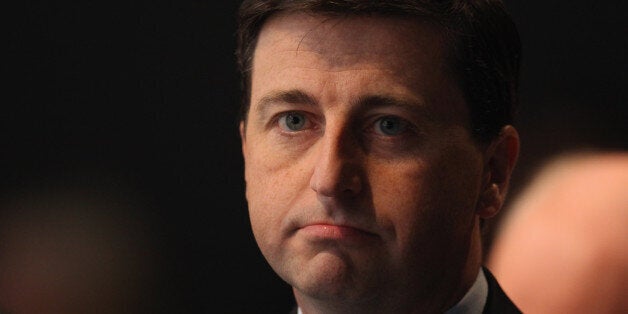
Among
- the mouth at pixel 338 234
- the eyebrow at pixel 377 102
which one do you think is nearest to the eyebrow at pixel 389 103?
the eyebrow at pixel 377 102

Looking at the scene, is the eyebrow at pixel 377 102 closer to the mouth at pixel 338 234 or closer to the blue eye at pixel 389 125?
the blue eye at pixel 389 125

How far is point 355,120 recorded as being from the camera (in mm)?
2076

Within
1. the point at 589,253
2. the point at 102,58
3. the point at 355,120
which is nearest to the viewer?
the point at 355,120

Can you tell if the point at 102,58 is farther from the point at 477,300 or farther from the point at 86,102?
the point at 477,300

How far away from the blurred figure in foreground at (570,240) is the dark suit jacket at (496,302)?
0.25m

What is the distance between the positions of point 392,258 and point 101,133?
1.03 metres

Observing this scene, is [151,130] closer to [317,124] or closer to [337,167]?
[317,124]

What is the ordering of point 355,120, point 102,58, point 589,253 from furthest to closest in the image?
1. point 102,58
2. point 589,253
3. point 355,120

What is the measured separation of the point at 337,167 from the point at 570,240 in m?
0.81

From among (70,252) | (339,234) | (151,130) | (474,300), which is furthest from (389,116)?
(70,252)

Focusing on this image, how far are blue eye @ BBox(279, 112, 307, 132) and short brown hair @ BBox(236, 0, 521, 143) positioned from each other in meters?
0.18

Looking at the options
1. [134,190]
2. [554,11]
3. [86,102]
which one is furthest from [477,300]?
[86,102]

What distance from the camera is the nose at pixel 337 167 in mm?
2012

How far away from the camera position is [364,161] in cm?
207
